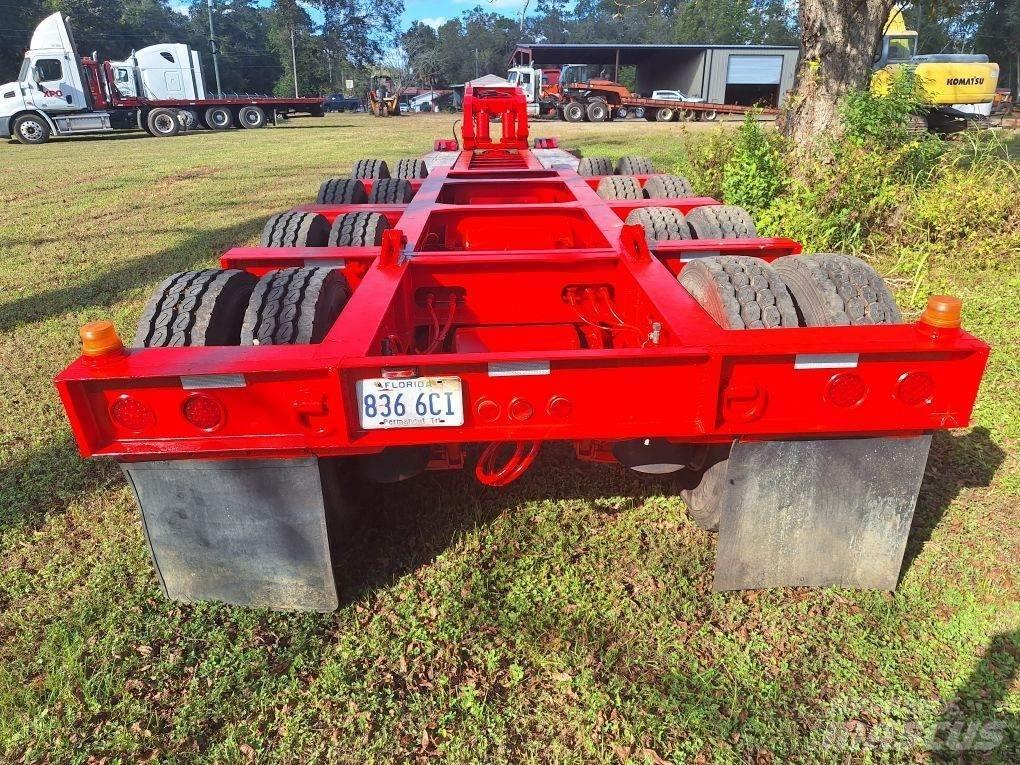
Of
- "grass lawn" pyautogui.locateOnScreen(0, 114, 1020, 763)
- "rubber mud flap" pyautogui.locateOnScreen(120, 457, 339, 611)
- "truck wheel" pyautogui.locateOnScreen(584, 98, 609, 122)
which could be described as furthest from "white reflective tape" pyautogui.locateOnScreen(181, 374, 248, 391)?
"truck wheel" pyautogui.locateOnScreen(584, 98, 609, 122)

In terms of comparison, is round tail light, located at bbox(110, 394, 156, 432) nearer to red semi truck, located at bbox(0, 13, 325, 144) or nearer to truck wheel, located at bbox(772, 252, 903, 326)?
truck wheel, located at bbox(772, 252, 903, 326)

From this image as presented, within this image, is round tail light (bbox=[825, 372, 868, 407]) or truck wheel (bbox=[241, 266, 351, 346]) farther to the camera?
truck wheel (bbox=[241, 266, 351, 346])

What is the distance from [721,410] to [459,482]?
56.7 inches

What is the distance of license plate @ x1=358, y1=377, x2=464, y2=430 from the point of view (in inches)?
75.7

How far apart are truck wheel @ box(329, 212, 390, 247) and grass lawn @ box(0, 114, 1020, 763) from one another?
1.43 m

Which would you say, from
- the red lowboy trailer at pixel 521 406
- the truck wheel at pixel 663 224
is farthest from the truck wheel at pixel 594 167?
the red lowboy trailer at pixel 521 406

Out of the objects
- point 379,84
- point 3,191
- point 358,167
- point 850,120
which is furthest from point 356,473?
point 379,84

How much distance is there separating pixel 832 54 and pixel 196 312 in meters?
6.22

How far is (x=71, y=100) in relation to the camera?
2194 cm

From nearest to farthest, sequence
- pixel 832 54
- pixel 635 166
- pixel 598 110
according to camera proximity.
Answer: pixel 832 54 < pixel 635 166 < pixel 598 110

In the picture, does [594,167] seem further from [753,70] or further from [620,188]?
[753,70]

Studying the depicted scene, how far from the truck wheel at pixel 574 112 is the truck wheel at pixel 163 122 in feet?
51.6

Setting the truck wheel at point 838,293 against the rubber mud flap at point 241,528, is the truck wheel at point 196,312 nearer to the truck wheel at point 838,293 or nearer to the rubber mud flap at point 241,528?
the rubber mud flap at point 241,528

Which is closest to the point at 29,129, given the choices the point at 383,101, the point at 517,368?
the point at 383,101
